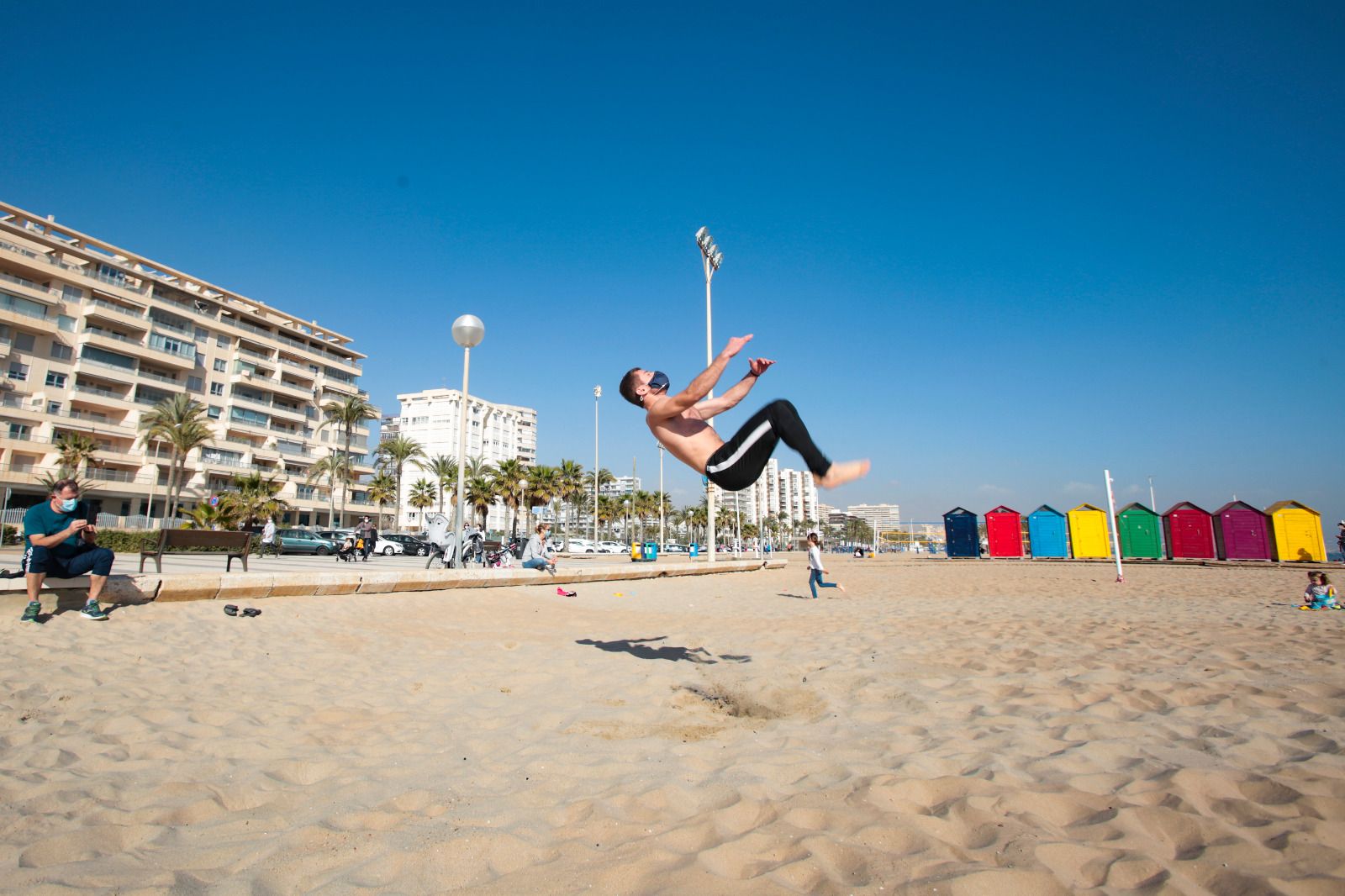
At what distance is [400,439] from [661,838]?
71675 millimetres

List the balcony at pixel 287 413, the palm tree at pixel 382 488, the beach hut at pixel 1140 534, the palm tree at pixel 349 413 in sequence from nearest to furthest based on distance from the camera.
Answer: the beach hut at pixel 1140 534
the palm tree at pixel 349 413
the balcony at pixel 287 413
the palm tree at pixel 382 488

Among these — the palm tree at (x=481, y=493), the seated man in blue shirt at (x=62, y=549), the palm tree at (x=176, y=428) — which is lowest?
the seated man in blue shirt at (x=62, y=549)

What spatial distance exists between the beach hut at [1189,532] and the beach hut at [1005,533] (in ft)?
22.8

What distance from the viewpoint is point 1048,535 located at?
118ft

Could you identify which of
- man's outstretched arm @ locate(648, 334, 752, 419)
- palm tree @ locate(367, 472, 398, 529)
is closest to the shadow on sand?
man's outstretched arm @ locate(648, 334, 752, 419)

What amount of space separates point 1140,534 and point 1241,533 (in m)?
3.91

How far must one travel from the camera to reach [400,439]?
68188 millimetres

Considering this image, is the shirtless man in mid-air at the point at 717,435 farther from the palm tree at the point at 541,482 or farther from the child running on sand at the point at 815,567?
the palm tree at the point at 541,482

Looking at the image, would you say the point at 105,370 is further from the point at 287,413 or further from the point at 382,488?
the point at 382,488

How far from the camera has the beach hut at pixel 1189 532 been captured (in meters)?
30.5

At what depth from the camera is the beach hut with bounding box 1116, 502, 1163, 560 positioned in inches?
1262

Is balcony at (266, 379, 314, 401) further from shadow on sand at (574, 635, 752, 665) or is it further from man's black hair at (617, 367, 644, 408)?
man's black hair at (617, 367, 644, 408)

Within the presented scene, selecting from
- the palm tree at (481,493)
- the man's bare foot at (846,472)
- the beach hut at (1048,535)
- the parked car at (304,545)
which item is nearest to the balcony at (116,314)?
the palm tree at (481,493)

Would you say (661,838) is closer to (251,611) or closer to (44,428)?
(251,611)
